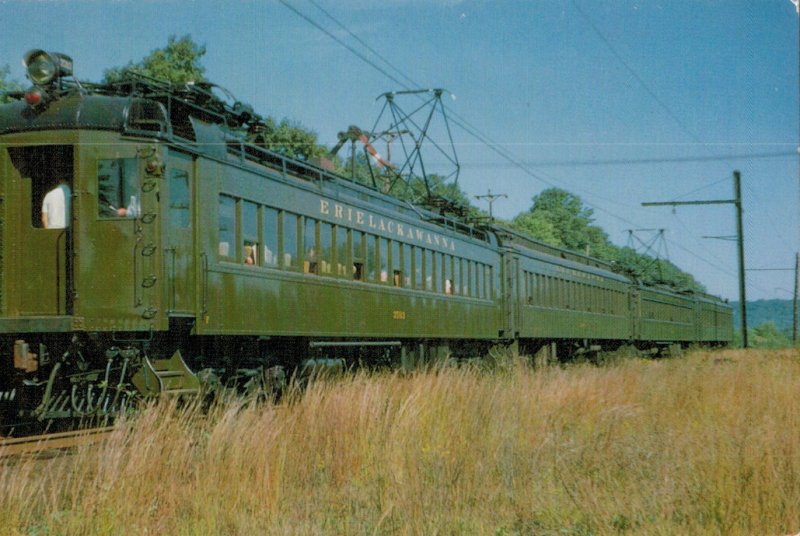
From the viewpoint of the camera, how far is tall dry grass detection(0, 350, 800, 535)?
5.72 meters

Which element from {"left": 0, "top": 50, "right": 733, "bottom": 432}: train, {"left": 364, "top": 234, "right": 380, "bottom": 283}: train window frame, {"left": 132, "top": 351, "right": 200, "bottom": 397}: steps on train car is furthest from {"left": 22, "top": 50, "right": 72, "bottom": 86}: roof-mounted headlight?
{"left": 364, "top": 234, "right": 380, "bottom": 283}: train window frame

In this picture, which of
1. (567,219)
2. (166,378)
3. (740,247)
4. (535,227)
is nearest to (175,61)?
(740,247)

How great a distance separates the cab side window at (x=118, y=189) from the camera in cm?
998

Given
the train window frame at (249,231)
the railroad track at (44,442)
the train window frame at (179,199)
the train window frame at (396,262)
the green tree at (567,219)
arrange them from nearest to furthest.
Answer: the railroad track at (44,442), the train window frame at (179,199), the train window frame at (249,231), the train window frame at (396,262), the green tree at (567,219)

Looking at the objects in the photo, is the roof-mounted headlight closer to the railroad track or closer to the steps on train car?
the steps on train car

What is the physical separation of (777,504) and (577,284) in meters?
22.6

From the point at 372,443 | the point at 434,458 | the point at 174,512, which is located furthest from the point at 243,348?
the point at 174,512

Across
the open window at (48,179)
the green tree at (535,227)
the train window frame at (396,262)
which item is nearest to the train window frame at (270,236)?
the open window at (48,179)

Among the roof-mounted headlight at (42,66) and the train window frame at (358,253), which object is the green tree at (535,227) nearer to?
the train window frame at (358,253)

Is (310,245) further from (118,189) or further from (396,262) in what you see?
(118,189)

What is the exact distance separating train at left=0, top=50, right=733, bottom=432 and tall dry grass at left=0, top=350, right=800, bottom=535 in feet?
6.23

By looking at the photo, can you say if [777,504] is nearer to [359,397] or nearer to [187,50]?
[359,397]

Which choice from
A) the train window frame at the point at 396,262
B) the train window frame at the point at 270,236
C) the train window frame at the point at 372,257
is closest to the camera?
the train window frame at the point at 270,236

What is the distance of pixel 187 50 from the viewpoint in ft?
128
